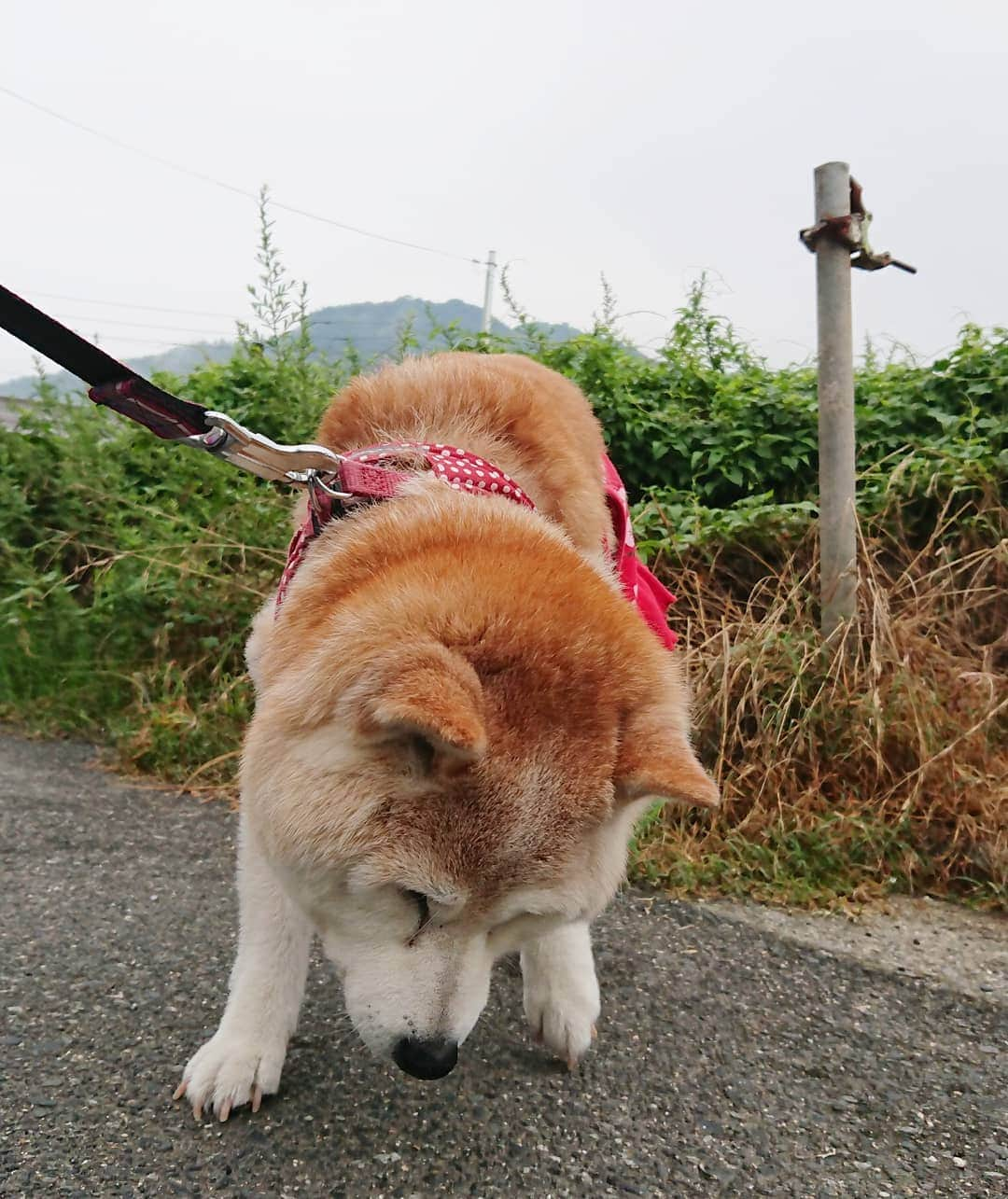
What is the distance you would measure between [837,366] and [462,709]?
9.15ft

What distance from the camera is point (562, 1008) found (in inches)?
88.4

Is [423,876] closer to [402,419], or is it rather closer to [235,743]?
[402,419]

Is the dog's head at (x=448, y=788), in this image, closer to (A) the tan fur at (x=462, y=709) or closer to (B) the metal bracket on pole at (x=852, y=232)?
(A) the tan fur at (x=462, y=709)

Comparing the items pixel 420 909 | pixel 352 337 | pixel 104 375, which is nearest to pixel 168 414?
pixel 104 375

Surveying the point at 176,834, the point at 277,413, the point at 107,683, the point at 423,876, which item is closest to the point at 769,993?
the point at 423,876

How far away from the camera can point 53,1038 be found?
213 cm

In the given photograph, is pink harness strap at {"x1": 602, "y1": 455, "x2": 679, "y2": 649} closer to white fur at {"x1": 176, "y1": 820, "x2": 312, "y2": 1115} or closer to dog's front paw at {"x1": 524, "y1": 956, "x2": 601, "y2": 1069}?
dog's front paw at {"x1": 524, "y1": 956, "x2": 601, "y2": 1069}

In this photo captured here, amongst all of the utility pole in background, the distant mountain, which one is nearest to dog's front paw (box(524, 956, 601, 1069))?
the utility pole in background

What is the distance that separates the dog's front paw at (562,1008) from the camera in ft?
7.26

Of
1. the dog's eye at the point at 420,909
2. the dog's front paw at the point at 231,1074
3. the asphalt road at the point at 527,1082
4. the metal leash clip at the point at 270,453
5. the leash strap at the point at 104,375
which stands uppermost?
the leash strap at the point at 104,375

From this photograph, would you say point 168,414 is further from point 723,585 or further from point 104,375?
point 723,585

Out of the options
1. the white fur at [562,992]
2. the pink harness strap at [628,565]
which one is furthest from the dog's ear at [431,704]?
the pink harness strap at [628,565]

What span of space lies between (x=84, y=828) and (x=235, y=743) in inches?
33.4

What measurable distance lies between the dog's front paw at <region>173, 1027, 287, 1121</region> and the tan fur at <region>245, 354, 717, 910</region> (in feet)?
1.72
